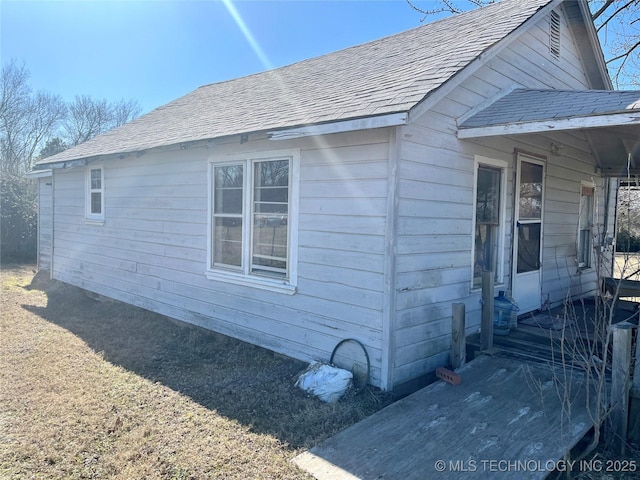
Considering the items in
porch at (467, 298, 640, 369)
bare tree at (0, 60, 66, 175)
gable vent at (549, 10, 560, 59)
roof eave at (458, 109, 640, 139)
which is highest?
bare tree at (0, 60, 66, 175)

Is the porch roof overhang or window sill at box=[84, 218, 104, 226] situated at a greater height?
the porch roof overhang

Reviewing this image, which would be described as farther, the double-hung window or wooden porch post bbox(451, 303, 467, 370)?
the double-hung window

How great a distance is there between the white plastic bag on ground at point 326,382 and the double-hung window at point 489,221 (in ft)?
7.42

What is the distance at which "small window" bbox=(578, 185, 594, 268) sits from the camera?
843 cm

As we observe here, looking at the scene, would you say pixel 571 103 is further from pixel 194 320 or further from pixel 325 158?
pixel 194 320

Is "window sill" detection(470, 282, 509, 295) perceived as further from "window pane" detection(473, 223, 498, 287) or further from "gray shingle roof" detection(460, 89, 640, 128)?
"gray shingle roof" detection(460, 89, 640, 128)

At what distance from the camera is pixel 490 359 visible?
4.91 m

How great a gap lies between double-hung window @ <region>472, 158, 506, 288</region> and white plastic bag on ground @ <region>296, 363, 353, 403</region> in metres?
2.26

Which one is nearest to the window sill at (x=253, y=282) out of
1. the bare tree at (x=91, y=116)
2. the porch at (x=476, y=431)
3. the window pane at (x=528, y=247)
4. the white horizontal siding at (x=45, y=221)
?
the porch at (x=476, y=431)

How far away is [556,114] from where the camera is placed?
442 cm

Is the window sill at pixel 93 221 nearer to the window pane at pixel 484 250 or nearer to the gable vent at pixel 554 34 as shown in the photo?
the window pane at pixel 484 250

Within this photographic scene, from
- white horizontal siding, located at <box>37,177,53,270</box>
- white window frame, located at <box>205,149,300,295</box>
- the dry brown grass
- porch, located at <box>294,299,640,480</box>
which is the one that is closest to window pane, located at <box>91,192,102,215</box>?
the dry brown grass

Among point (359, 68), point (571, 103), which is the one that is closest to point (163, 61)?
point (359, 68)

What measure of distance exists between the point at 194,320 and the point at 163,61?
39.1 ft
